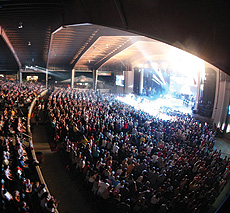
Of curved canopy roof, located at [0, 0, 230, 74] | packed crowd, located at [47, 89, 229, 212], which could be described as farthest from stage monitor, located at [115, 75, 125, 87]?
packed crowd, located at [47, 89, 229, 212]

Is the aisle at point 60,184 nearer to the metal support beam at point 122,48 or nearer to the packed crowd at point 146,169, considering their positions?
the packed crowd at point 146,169

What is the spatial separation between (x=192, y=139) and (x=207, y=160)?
2.99m

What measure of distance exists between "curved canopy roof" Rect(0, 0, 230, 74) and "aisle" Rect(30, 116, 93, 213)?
660 centimetres

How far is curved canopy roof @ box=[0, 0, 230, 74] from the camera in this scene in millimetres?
6285

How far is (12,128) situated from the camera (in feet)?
33.6

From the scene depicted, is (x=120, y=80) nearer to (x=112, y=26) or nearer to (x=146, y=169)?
(x=112, y=26)

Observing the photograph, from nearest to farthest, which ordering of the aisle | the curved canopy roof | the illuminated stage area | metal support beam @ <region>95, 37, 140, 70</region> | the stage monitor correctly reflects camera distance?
the curved canopy roof → the aisle → metal support beam @ <region>95, 37, 140, 70</region> → the illuminated stage area → the stage monitor

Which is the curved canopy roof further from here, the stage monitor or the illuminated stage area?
the stage monitor

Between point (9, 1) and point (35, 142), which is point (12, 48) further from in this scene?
point (35, 142)

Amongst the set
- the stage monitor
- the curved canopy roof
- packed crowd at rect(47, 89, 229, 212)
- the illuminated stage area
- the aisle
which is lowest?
the aisle

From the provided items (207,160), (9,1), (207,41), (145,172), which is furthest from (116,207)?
(9,1)

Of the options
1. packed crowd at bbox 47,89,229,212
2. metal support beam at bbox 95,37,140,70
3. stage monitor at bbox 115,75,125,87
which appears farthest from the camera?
stage monitor at bbox 115,75,125,87

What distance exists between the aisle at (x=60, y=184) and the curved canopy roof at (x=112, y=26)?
6.60 meters

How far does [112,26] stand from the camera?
11.0 m
